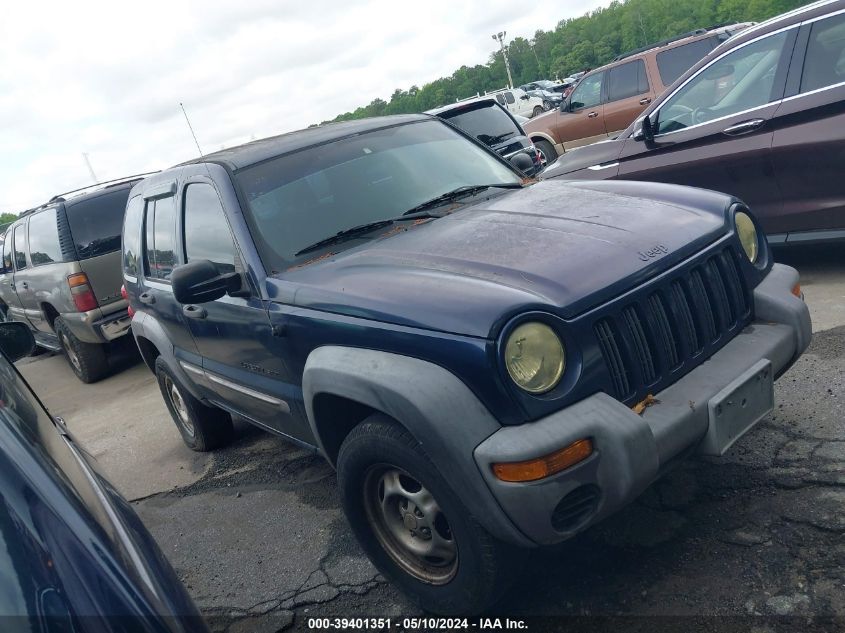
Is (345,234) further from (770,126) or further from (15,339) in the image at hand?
(770,126)

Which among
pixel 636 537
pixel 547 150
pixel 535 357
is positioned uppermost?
pixel 535 357

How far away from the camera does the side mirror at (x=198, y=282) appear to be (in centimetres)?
319

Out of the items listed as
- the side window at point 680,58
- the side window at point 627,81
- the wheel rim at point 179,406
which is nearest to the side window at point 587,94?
the side window at point 627,81

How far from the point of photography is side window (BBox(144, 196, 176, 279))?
14.0 ft

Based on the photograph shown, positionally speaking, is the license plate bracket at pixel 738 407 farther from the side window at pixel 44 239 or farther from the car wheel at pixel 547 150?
the car wheel at pixel 547 150

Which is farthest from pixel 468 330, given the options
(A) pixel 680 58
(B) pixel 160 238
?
(A) pixel 680 58

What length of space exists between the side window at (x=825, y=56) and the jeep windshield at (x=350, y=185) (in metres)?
2.35

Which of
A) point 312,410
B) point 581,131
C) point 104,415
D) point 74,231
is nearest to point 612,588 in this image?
point 312,410

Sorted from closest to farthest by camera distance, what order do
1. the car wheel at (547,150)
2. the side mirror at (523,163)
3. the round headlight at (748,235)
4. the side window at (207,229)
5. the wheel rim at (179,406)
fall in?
the round headlight at (748,235) → the side window at (207,229) → the side mirror at (523,163) → the wheel rim at (179,406) → the car wheel at (547,150)

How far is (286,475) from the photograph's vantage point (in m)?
4.49

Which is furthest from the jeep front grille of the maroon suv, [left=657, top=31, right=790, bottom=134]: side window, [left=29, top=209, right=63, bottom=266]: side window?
[left=29, top=209, right=63, bottom=266]: side window

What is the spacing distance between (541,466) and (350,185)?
6.32 ft

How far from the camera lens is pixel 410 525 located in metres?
2.75

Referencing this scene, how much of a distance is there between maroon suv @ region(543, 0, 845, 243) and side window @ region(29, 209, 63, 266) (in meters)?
5.91
